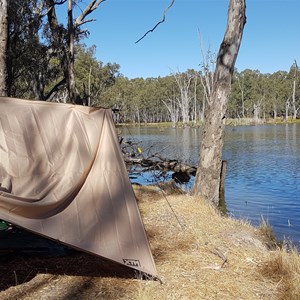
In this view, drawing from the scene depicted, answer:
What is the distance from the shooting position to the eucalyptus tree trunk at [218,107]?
754 cm

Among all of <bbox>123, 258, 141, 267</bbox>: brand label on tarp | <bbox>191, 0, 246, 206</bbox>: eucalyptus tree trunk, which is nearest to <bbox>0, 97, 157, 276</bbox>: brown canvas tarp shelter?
<bbox>123, 258, 141, 267</bbox>: brand label on tarp

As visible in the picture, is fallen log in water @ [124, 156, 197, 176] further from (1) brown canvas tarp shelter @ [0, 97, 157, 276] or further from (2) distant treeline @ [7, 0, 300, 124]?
(2) distant treeline @ [7, 0, 300, 124]

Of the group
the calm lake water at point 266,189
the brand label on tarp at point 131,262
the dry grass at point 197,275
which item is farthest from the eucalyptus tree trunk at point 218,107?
the brand label on tarp at point 131,262

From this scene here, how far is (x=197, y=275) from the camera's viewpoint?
4.20m

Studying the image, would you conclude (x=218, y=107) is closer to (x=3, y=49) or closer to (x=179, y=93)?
(x=3, y=49)

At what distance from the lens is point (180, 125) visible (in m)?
69.6

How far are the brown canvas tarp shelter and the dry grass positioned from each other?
30 cm

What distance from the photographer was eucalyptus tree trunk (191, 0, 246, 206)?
7535 mm

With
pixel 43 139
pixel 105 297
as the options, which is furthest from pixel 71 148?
pixel 105 297

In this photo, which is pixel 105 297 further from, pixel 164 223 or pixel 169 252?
pixel 164 223

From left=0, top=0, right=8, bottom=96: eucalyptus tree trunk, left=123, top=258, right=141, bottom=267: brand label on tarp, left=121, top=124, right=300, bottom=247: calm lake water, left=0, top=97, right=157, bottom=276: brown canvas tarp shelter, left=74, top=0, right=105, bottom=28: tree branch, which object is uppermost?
left=74, top=0, right=105, bottom=28: tree branch

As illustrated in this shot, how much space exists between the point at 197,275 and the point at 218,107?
402cm

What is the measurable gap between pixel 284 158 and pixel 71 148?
1803cm

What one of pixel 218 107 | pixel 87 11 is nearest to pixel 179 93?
pixel 87 11
